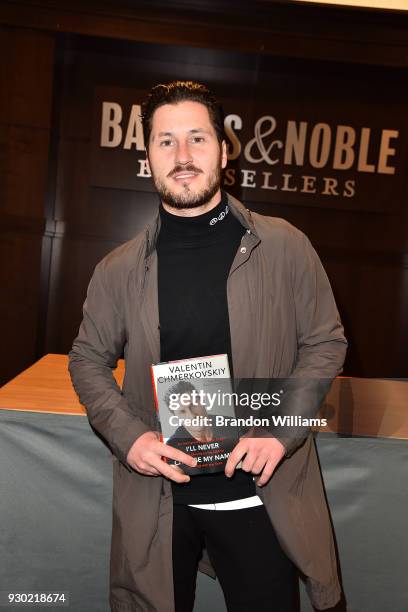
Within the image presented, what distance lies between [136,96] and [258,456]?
3592 mm

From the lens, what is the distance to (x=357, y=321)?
4.45m

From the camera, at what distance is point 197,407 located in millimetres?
1106

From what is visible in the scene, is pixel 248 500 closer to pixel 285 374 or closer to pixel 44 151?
pixel 285 374

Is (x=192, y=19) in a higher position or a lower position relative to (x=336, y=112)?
higher

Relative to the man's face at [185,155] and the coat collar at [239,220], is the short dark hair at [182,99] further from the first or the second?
the coat collar at [239,220]

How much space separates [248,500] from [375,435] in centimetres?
52

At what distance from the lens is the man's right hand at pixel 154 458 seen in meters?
1.09

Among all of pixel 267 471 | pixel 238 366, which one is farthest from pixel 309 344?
pixel 267 471

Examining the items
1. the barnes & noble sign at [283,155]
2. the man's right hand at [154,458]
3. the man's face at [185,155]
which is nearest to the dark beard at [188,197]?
the man's face at [185,155]

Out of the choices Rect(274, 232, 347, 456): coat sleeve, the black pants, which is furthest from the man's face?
the black pants

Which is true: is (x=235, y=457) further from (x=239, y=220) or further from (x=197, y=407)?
(x=239, y=220)

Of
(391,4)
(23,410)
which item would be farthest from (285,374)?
(391,4)

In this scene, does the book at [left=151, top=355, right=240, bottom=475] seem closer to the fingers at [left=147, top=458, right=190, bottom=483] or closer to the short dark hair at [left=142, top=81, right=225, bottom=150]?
the fingers at [left=147, top=458, right=190, bottom=483]

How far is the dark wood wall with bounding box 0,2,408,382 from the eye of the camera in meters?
4.03
